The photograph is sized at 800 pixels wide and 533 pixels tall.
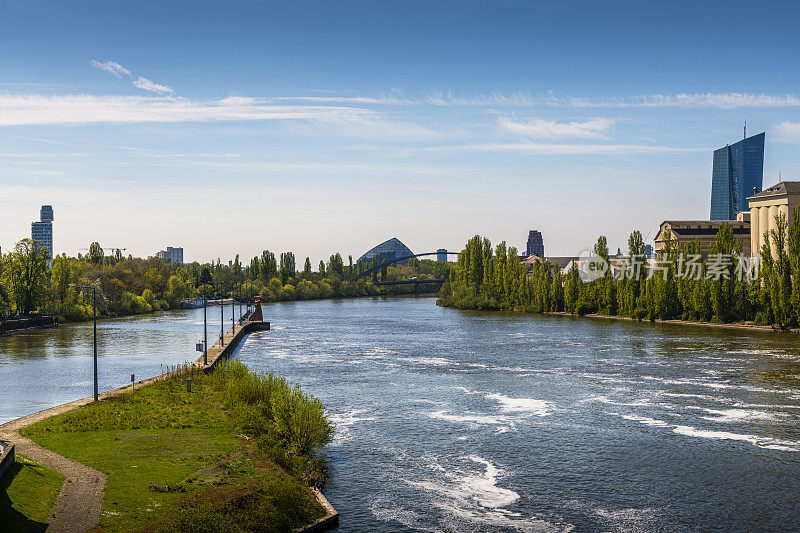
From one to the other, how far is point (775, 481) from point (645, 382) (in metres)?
23.7

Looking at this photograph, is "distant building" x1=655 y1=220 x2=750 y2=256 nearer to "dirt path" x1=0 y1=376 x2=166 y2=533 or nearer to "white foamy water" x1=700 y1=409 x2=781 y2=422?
"white foamy water" x1=700 y1=409 x2=781 y2=422

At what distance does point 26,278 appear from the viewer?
124 meters

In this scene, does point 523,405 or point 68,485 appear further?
point 523,405

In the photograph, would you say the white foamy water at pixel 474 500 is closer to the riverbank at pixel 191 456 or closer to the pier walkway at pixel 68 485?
the riverbank at pixel 191 456

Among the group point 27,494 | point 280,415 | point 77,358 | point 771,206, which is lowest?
point 77,358

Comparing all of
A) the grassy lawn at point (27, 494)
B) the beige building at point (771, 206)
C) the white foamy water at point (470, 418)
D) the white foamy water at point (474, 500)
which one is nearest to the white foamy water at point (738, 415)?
the white foamy water at point (470, 418)

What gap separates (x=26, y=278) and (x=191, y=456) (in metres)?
107

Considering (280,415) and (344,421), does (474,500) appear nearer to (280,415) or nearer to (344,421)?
(280,415)

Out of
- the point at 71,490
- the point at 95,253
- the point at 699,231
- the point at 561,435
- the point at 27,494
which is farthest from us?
the point at 95,253

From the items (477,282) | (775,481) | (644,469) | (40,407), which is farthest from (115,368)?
(477,282)

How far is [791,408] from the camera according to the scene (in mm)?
Answer: 43625

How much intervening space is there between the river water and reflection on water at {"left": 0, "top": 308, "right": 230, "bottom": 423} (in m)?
0.35

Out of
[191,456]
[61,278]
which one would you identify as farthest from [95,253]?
[191,456]

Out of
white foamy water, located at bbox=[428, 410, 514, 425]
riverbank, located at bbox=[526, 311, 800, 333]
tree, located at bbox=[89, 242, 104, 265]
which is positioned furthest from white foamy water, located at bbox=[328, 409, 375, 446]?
tree, located at bbox=[89, 242, 104, 265]
